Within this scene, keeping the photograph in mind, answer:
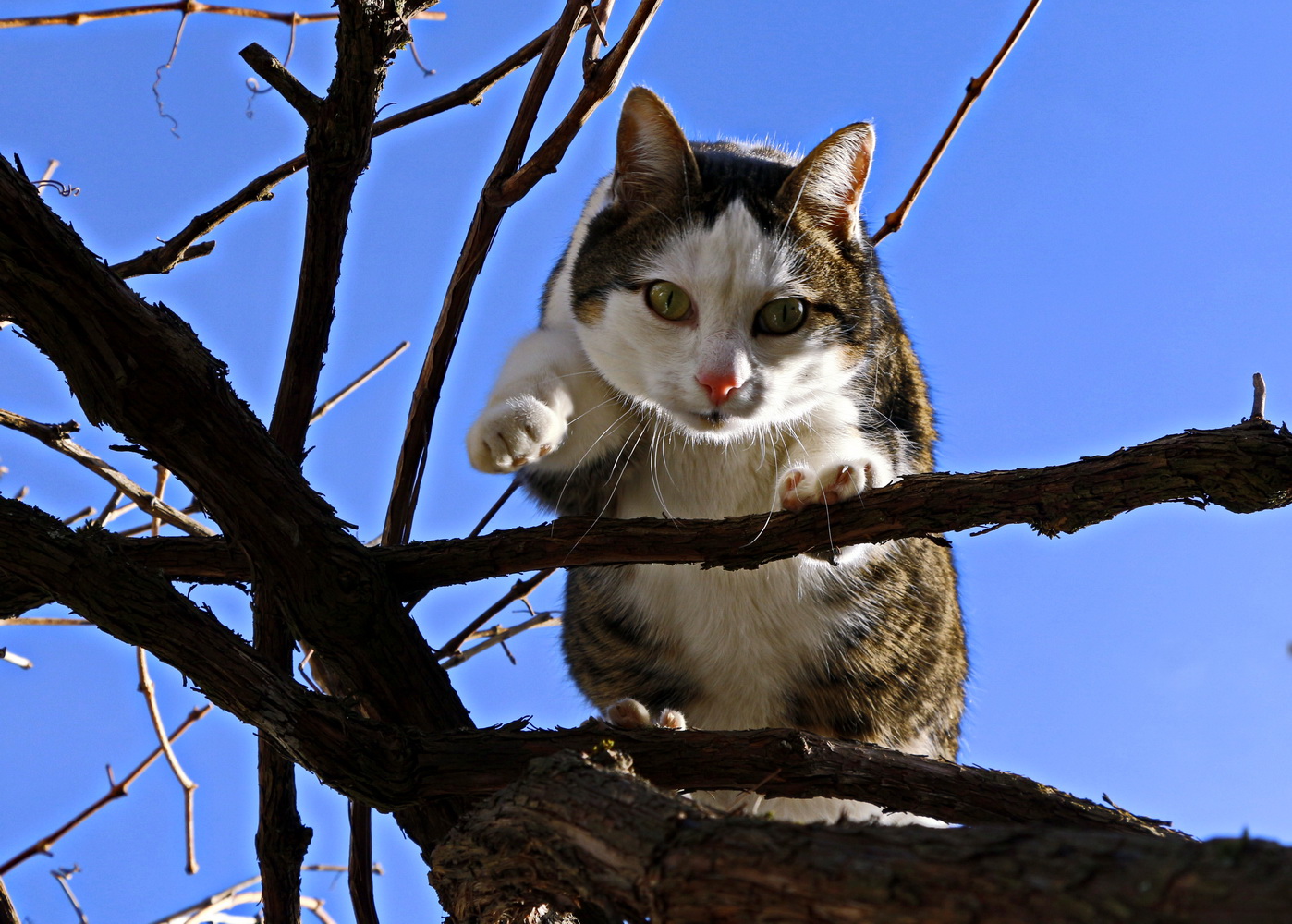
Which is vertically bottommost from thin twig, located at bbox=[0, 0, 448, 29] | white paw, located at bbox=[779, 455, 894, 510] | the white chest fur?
white paw, located at bbox=[779, 455, 894, 510]

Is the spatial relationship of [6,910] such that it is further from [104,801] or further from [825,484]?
[825,484]

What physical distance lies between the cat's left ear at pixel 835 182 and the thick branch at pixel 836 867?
1.48m

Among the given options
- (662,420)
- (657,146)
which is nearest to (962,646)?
(662,420)

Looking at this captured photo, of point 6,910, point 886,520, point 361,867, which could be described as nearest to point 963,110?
point 886,520

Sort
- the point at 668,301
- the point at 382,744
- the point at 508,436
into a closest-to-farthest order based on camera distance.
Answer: the point at 382,744, the point at 508,436, the point at 668,301

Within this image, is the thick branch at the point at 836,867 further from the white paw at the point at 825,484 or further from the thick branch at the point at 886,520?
the white paw at the point at 825,484

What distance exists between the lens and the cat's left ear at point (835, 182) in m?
2.19

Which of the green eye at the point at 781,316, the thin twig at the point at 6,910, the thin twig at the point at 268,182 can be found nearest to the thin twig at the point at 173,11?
the thin twig at the point at 268,182

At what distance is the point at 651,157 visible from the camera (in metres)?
2.23

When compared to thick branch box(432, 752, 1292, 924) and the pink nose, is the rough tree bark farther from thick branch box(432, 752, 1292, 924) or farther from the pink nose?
the pink nose

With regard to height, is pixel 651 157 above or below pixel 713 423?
above

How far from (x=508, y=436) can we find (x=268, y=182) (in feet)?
2.23

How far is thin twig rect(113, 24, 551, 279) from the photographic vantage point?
1.85 meters

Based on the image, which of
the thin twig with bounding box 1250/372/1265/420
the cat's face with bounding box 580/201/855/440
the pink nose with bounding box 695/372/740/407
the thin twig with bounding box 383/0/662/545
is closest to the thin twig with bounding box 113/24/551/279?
the thin twig with bounding box 383/0/662/545
